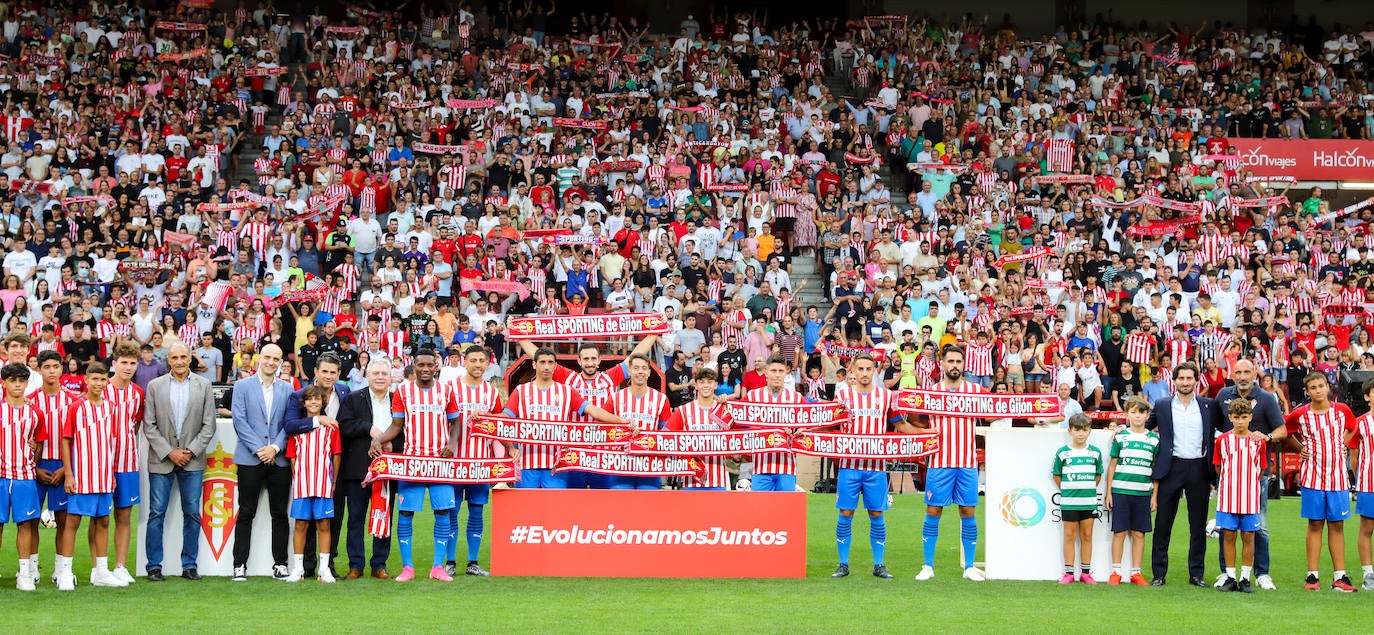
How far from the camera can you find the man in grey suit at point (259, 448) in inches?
445

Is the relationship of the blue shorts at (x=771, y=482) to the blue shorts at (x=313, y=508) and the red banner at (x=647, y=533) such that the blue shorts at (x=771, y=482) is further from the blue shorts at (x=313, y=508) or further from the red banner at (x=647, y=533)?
the blue shorts at (x=313, y=508)

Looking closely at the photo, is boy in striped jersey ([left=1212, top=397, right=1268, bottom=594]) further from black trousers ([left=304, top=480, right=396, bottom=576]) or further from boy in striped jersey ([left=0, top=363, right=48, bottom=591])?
boy in striped jersey ([left=0, top=363, right=48, bottom=591])

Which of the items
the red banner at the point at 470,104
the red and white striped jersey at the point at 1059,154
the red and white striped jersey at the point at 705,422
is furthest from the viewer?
the red and white striped jersey at the point at 1059,154

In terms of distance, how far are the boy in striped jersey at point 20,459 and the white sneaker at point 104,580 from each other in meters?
0.40

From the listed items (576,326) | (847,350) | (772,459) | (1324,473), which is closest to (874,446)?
(772,459)

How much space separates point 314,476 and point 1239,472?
6546mm

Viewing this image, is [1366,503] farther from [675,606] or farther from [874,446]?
[675,606]

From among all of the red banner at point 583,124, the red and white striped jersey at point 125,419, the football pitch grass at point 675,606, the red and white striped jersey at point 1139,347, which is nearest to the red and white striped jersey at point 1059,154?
the red and white striped jersey at point 1139,347

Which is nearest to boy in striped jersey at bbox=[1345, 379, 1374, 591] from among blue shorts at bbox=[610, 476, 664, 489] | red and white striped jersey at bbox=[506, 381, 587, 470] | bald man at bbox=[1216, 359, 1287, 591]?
bald man at bbox=[1216, 359, 1287, 591]

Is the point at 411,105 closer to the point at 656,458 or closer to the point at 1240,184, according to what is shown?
the point at 1240,184

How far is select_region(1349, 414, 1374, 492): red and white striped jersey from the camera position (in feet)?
36.9

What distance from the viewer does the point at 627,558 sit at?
38.5 ft

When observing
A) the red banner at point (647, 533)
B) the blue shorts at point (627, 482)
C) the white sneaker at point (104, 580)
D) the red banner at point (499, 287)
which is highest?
the red banner at point (499, 287)

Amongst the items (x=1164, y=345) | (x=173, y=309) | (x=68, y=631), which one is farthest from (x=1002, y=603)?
(x=173, y=309)
